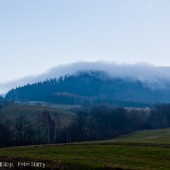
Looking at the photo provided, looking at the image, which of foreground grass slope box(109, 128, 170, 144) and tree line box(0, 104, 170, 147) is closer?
foreground grass slope box(109, 128, 170, 144)

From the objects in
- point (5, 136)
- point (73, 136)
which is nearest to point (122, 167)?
point (5, 136)

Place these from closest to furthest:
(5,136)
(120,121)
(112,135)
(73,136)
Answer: (5,136), (73,136), (112,135), (120,121)

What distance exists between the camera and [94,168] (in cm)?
4419

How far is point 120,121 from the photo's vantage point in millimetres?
199375

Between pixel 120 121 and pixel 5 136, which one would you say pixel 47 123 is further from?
pixel 120 121

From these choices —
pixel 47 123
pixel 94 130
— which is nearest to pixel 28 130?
pixel 47 123

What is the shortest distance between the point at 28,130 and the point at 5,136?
12828 millimetres

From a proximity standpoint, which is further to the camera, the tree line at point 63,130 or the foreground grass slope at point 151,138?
the tree line at point 63,130

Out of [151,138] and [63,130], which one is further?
[63,130]

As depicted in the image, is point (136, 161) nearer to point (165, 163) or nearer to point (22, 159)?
point (165, 163)

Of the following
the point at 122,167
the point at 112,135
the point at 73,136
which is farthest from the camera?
the point at 112,135

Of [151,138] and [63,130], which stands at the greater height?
[63,130]

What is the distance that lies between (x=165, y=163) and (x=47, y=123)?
113795 millimetres

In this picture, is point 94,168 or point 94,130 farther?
point 94,130
